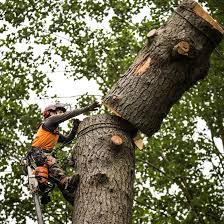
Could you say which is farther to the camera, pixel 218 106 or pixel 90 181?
pixel 218 106

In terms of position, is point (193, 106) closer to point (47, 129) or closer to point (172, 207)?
point (172, 207)

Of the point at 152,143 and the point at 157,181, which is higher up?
the point at 152,143

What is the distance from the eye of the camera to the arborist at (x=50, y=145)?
470cm

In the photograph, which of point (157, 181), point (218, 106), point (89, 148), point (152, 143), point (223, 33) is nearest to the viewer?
point (89, 148)

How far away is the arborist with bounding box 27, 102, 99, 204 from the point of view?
470 centimetres

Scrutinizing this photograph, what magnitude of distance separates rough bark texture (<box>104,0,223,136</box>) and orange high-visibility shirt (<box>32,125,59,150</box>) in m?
0.93

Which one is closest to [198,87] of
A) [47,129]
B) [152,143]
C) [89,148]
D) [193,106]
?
[193,106]

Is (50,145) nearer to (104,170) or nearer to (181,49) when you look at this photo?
(104,170)

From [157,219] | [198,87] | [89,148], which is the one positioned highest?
[198,87]

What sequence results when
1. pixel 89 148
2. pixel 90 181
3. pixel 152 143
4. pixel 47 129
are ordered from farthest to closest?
pixel 152 143, pixel 47 129, pixel 89 148, pixel 90 181

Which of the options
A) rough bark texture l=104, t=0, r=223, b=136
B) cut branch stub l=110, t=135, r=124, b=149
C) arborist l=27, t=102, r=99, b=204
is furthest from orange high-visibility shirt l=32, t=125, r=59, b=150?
cut branch stub l=110, t=135, r=124, b=149

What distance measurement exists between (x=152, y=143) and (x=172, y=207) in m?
1.62

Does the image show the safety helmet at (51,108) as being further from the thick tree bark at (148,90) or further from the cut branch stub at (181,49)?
the cut branch stub at (181,49)

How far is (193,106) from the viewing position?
11602 millimetres
